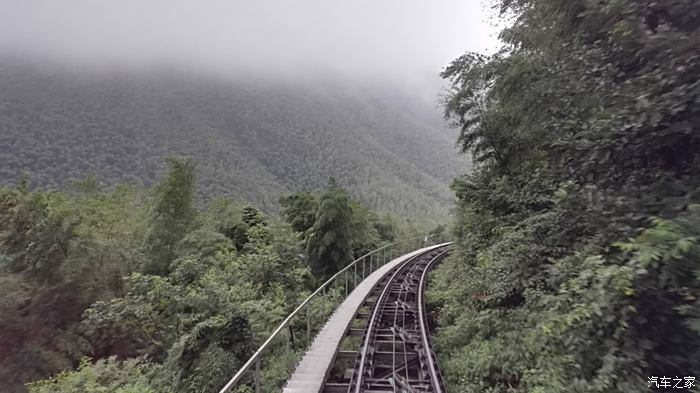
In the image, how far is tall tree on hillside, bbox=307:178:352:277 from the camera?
2303cm

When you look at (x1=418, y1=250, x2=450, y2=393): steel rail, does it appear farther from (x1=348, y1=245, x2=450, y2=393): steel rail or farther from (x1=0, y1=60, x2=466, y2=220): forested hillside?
(x1=0, y1=60, x2=466, y2=220): forested hillside

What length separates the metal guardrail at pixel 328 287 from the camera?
4977 mm

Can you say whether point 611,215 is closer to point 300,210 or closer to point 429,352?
point 429,352

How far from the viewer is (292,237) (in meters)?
15.9

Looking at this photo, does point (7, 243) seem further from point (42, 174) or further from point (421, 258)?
point (42, 174)

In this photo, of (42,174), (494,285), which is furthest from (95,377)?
(42,174)

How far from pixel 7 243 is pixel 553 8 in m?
21.0

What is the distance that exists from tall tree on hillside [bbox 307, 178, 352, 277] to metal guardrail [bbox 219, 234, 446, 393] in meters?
1.40

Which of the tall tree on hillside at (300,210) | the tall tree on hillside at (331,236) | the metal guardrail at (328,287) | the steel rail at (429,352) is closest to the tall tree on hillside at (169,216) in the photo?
the tall tree on hillside at (331,236)

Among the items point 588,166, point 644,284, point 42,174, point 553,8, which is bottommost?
point 644,284

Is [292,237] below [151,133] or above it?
below

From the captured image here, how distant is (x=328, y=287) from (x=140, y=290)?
6.82 meters

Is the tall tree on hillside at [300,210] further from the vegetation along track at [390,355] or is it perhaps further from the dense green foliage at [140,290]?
the vegetation along track at [390,355]

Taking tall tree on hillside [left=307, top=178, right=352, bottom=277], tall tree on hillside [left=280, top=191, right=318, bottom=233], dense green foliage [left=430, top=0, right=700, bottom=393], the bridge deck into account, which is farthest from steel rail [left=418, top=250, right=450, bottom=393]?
tall tree on hillside [left=280, top=191, right=318, bottom=233]
